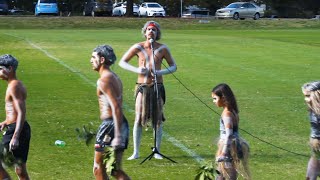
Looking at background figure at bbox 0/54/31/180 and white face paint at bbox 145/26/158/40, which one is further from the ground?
white face paint at bbox 145/26/158/40

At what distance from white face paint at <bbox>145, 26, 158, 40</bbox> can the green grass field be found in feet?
5.77

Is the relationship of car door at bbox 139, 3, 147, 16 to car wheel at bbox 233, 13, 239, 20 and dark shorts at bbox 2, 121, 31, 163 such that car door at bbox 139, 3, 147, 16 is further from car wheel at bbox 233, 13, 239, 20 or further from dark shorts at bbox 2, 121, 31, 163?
dark shorts at bbox 2, 121, 31, 163

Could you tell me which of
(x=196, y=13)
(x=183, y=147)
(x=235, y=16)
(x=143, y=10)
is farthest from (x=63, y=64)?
(x=196, y=13)

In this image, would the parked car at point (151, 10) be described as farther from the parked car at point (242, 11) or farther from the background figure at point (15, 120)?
the background figure at point (15, 120)

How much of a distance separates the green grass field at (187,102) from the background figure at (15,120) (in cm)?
180

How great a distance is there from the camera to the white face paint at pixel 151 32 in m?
10.9

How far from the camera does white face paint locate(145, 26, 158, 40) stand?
10.9 m

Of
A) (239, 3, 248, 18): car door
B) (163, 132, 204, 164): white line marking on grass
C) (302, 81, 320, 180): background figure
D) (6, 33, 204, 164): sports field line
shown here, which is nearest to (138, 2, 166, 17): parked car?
(239, 3, 248, 18): car door

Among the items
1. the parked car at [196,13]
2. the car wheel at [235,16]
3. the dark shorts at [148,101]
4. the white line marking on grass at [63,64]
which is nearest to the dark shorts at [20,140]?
the dark shorts at [148,101]

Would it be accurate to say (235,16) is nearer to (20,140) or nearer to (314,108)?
(314,108)

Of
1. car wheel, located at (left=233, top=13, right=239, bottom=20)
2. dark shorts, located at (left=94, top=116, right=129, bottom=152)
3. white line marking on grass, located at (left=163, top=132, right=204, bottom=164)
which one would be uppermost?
dark shorts, located at (left=94, top=116, right=129, bottom=152)

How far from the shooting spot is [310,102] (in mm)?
8445

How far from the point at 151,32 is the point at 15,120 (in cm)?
309

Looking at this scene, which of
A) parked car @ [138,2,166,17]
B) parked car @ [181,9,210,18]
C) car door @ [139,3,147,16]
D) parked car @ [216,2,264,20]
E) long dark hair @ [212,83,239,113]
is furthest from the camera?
parked car @ [181,9,210,18]
